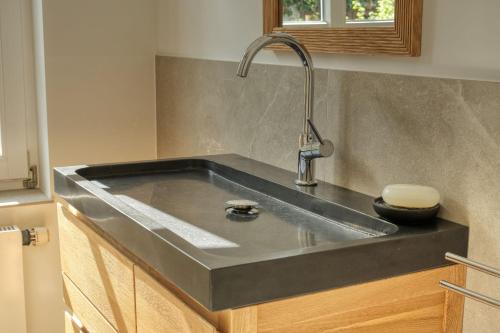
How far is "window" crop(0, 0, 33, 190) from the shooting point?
101 inches

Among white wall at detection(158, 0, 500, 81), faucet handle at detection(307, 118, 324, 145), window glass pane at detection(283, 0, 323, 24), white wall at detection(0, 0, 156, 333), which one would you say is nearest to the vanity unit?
faucet handle at detection(307, 118, 324, 145)

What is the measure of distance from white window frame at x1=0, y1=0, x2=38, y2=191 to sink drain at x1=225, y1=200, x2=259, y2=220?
1.21 meters

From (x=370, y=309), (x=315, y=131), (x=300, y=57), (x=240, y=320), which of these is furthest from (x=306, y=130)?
(x=240, y=320)

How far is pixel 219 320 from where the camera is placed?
1220 millimetres

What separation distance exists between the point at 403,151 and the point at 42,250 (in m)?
1.49

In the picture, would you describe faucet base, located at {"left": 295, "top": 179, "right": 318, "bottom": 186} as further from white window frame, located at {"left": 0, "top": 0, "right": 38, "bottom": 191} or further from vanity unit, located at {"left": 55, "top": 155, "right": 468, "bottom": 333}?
white window frame, located at {"left": 0, "top": 0, "right": 38, "bottom": 191}

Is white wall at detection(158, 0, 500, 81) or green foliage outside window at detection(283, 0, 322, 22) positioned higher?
green foliage outside window at detection(283, 0, 322, 22)

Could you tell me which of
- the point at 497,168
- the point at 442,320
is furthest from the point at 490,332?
the point at 497,168

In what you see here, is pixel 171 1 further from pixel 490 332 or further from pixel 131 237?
pixel 490 332

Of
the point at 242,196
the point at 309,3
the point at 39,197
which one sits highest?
the point at 309,3

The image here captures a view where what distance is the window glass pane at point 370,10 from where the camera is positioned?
1545 mm

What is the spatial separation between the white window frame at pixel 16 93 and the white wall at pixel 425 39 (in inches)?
24.1

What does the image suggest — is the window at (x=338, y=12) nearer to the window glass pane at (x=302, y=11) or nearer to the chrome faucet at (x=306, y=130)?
the window glass pane at (x=302, y=11)

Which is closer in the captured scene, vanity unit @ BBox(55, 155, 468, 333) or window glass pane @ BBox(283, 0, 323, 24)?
vanity unit @ BBox(55, 155, 468, 333)
